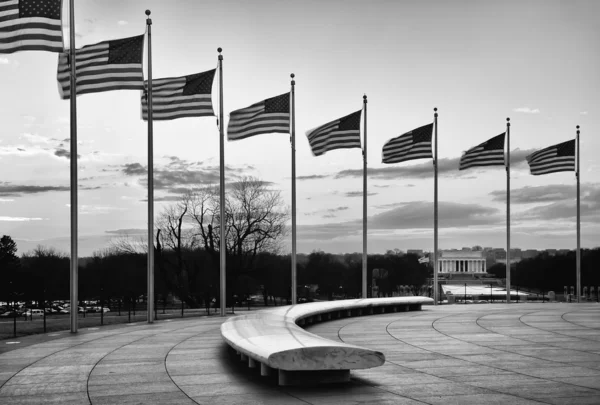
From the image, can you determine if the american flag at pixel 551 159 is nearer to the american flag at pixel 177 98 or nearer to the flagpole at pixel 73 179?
the american flag at pixel 177 98

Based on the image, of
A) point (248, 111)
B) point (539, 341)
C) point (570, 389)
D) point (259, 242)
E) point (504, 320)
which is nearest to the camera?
point (570, 389)

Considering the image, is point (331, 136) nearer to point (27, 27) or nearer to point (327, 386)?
point (27, 27)

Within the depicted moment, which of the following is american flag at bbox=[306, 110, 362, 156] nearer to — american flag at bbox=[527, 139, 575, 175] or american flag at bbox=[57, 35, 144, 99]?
american flag at bbox=[57, 35, 144, 99]

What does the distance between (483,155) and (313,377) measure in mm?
28418

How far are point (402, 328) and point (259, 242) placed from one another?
45.7m

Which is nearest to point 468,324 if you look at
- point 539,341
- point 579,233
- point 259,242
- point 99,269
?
point 539,341

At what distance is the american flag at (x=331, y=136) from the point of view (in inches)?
1294

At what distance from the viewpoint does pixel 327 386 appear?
1191 centimetres

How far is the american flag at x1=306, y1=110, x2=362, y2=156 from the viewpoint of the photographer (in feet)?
108

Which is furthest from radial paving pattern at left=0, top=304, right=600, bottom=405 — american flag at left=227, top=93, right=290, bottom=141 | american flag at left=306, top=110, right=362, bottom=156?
american flag at left=306, top=110, right=362, bottom=156

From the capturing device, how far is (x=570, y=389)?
1177 cm

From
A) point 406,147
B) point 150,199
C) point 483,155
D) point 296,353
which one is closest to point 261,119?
point 150,199

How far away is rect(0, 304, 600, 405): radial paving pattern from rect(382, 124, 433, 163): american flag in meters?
14.6

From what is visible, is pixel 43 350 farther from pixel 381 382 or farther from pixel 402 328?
pixel 402 328
